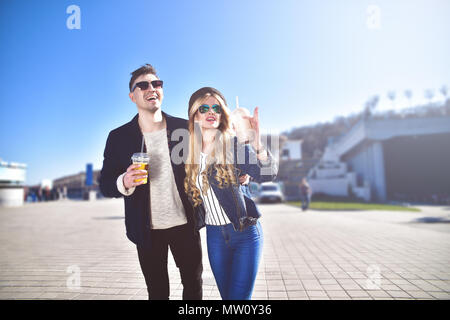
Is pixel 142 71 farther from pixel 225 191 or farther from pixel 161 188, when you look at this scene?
pixel 225 191

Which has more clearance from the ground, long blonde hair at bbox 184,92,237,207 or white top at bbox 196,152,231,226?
long blonde hair at bbox 184,92,237,207

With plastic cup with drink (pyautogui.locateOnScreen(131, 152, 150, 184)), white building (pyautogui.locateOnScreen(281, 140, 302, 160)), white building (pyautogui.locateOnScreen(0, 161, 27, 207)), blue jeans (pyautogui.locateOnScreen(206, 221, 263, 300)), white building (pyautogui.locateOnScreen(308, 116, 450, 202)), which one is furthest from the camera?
white building (pyautogui.locateOnScreen(281, 140, 302, 160))

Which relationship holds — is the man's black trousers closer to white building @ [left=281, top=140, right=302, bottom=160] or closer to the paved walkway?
the paved walkway

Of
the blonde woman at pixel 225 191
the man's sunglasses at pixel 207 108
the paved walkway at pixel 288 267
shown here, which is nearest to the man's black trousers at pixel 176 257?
the blonde woman at pixel 225 191

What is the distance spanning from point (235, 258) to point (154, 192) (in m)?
0.90

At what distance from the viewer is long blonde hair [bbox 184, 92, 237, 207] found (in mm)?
2066

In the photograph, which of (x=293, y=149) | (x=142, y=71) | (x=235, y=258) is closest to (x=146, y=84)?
(x=142, y=71)

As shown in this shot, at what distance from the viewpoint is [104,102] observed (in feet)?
10.6

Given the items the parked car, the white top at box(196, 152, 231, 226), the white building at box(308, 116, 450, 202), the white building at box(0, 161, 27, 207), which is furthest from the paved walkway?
the white building at box(308, 116, 450, 202)

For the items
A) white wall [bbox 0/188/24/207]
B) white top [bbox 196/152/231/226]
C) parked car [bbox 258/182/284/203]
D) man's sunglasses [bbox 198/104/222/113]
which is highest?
man's sunglasses [bbox 198/104/222/113]

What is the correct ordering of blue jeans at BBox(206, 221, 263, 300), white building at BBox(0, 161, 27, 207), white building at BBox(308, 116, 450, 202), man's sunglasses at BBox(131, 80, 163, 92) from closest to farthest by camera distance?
blue jeans at BBox(206, 221, 263, 300) → man's sunglasses at BBox(131, 80, 163, 92) → white building at BBox(0, 161, 27, 207) → white building at BBox(308, 116, 450, 202)

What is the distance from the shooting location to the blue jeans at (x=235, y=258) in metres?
1.96

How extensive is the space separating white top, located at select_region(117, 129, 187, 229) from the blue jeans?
1.28ft

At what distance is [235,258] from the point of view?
199cm
